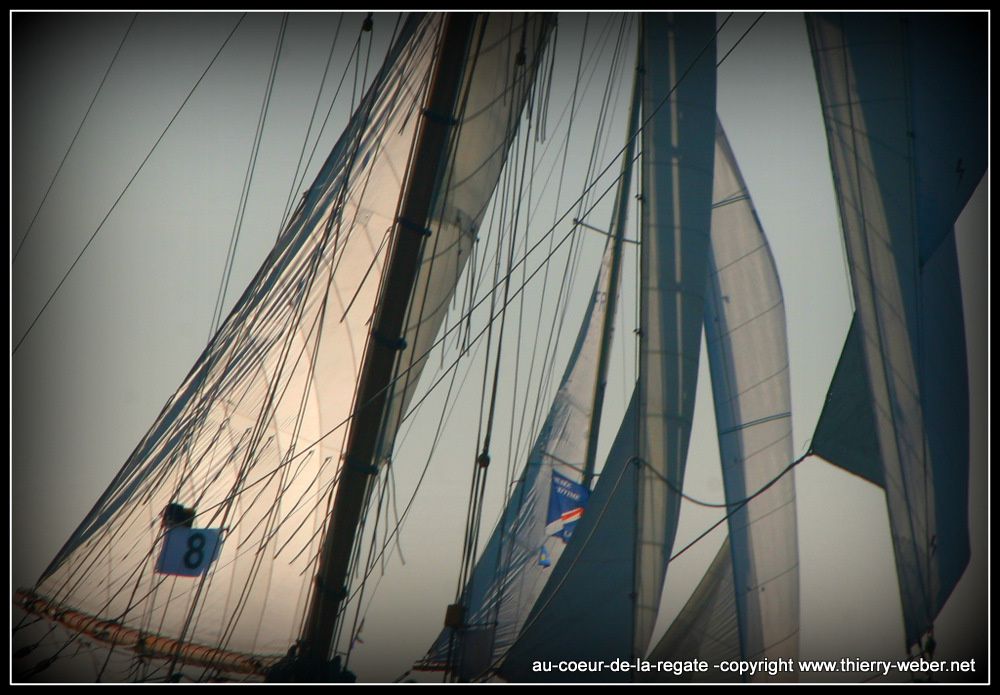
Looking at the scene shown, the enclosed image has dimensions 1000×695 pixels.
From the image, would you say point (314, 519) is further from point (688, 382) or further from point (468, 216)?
point (688, 382)

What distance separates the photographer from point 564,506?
14469 mm

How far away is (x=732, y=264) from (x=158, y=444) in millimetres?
9455

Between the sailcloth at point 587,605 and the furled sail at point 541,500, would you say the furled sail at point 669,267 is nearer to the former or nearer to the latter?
the sailcloth at point 587,605

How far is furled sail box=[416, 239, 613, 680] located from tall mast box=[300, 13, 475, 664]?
608 cm

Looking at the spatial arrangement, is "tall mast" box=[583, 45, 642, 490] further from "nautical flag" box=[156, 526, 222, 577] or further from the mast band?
"nautical flag" box=[156, 526, 222, 577]

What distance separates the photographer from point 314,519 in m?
7.90

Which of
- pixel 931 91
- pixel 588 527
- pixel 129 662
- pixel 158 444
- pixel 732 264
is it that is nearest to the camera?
pixel 129 662

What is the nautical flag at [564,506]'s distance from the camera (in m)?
14.4

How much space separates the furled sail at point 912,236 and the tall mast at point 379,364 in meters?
4.27

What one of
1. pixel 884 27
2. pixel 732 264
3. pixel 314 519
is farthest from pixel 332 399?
pixel 732 264

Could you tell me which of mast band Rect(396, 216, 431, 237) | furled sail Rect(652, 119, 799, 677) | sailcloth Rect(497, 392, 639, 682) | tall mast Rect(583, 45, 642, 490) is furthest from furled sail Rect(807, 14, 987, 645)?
tall mast Rect(583, 45, 642, 490)

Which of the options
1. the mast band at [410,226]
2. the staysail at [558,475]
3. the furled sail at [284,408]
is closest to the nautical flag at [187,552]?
the furled sail at [284,408]

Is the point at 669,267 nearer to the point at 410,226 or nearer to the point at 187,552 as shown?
the point at 410,226

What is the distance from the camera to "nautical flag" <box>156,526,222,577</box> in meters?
7.88
